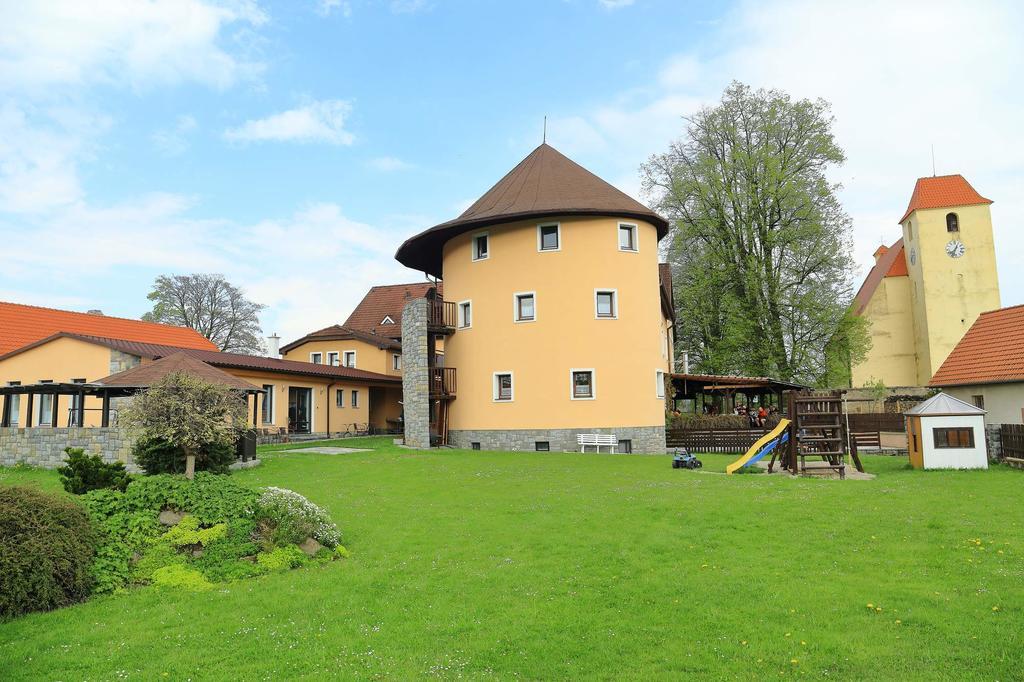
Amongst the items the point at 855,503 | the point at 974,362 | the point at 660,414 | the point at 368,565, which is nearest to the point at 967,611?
the point at 855,503

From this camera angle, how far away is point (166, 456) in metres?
15.7

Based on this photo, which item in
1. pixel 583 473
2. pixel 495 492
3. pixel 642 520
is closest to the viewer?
pixel 642 520

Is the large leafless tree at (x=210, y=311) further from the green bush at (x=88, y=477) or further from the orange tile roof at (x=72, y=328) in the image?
the green bush at (x=88, y=477)

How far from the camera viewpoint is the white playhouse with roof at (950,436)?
61.0ft

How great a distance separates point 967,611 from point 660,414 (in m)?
20.6

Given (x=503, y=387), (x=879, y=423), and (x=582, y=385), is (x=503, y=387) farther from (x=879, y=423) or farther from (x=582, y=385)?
(x=879, y=423)

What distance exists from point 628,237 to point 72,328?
29.7 m

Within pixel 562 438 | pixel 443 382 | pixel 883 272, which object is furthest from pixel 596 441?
pixel 883 272

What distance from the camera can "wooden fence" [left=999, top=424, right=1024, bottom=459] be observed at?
18.6m

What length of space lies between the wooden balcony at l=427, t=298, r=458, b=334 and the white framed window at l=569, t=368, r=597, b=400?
18.8 ft

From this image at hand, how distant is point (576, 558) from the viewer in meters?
8.83

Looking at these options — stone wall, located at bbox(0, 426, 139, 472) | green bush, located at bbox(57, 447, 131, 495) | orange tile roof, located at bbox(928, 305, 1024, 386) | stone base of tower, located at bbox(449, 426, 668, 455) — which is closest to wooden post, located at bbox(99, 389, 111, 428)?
stone wall, located at bbox(0, 426, 139, 472)

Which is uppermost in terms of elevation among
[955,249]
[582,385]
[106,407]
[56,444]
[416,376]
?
[955,249]

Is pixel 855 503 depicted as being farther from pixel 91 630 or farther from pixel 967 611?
pixel 91 630
